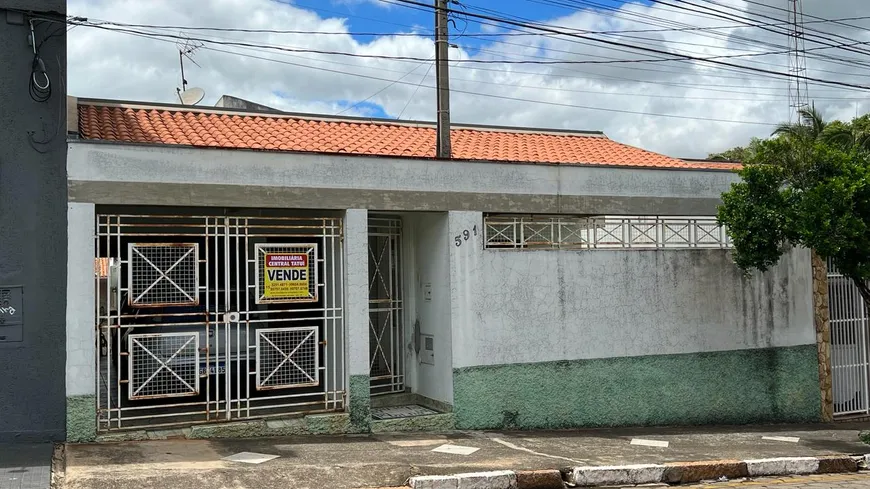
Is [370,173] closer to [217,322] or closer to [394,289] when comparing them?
[394,289]

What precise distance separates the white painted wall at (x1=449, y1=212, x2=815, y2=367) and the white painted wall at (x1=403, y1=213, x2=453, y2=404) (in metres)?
0.17

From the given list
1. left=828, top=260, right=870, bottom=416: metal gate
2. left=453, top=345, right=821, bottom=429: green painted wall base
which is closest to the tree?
left=453, top=345, right=821, bottom=429: green painted wall base

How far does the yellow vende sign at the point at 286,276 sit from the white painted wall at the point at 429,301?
1702 millimetres

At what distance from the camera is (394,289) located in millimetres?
10719

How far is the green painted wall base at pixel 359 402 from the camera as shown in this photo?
9.33 m

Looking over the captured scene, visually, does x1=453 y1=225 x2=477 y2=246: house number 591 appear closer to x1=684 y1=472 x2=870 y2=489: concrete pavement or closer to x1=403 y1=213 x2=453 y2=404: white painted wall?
x1=403 y1=213 x2=453 y2=404: white painted wall

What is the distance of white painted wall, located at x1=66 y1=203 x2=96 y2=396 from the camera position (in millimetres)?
7957

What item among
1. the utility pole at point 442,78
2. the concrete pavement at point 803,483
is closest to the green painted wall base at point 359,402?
the utility pole at point 442,78

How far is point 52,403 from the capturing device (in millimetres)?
7871

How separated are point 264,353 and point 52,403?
2.24 metres

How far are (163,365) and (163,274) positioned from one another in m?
0.97

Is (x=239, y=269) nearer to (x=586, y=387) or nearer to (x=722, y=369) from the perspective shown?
(x=586, y=387)

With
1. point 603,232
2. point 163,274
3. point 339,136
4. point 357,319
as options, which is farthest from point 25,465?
point 603,232

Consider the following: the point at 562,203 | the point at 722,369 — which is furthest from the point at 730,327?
the point at 562,203
